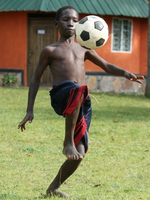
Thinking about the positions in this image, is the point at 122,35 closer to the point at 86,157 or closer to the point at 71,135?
the point at 86,157

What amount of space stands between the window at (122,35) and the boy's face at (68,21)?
14641mm

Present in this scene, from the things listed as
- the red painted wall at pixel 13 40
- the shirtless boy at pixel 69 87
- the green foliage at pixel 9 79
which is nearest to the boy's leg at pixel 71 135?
the shirtless boy at pixel 69 87

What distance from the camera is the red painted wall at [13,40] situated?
61.1 feet

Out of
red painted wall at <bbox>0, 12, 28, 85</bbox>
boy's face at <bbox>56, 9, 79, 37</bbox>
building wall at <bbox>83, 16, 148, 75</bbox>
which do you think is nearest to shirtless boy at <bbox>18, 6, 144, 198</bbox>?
boy's face at <bbox>56, 9, 79, 37</bbox>

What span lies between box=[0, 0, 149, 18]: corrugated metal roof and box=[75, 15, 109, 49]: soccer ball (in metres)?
12.5

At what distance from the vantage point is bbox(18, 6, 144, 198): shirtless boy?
4355 millimetres

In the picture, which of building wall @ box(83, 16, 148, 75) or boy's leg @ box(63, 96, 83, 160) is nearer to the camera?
boy's leg @ box(63, 96, 83, 160)

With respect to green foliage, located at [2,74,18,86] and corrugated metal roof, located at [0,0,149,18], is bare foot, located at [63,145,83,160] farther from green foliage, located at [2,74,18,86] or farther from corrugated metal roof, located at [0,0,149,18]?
green foliage, located at [2,74,18,86]

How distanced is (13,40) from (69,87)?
14.9 metres

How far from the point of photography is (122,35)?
1942 centimetres

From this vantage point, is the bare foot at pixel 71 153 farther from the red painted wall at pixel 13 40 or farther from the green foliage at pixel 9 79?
the red painted wall at pixel 13 40

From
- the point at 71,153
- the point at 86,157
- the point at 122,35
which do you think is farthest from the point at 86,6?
the point at 71,153

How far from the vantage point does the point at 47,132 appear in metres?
9.05

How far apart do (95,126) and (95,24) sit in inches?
214
